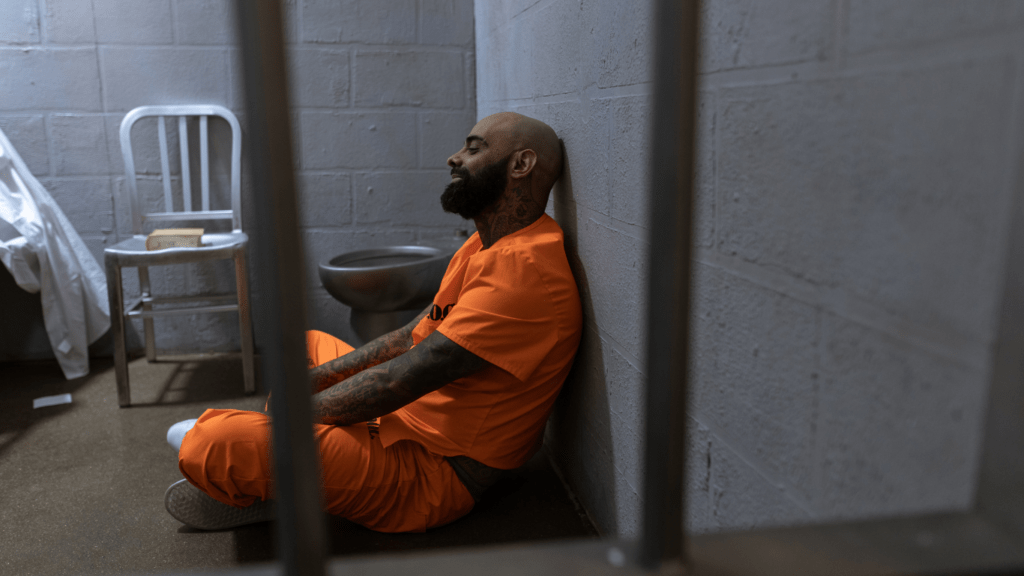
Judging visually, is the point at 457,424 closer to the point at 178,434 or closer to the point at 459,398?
the point at 459,398

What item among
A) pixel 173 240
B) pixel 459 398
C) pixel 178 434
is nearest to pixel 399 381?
pixel 459 398

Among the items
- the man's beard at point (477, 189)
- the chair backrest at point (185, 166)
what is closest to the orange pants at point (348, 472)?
the man's beard at point (477, 189)

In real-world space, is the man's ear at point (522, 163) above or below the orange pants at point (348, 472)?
above

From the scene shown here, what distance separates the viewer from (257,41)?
1.04 feet

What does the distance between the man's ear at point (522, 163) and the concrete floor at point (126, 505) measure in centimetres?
79

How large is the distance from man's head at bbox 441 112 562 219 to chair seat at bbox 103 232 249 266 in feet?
3.70

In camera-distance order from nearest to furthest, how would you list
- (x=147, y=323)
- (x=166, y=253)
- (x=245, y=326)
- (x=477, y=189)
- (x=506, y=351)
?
(x=506, y=351) < (x=477, y=189) < (x=166, y=253) < (x=245, y=326) < (x=147, y=323)

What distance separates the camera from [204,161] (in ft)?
8.66

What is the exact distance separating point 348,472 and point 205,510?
1.22 feet

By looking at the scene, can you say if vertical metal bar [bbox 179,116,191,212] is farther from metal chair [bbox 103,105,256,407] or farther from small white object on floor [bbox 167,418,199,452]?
small white object on floor [bbox 167,418,199,452]

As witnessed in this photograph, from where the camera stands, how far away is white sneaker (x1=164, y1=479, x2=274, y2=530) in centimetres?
152

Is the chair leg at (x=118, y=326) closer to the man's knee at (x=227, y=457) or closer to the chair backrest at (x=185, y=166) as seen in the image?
the chair backrest at (x=185, y=166)

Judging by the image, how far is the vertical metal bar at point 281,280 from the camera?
319 mm

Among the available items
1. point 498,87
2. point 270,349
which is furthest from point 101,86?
point 270,349
